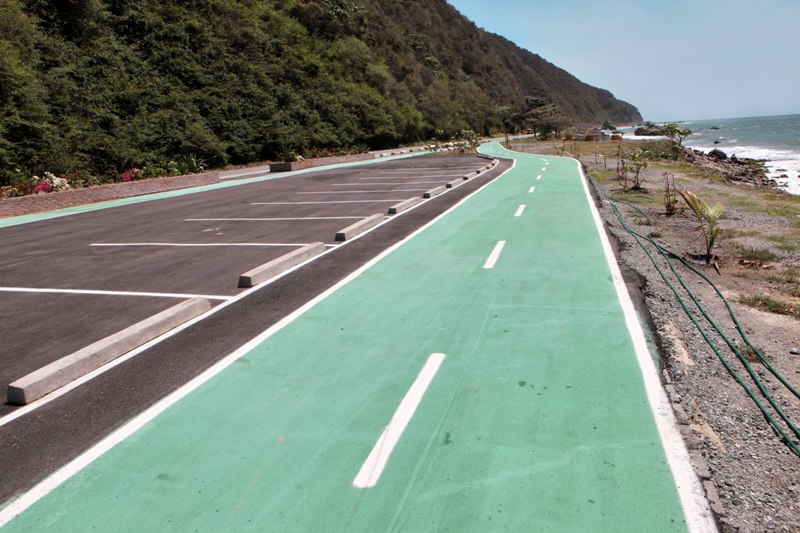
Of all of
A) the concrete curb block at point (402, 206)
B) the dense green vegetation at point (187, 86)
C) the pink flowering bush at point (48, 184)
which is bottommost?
the concrete curb block at point (402, 206)

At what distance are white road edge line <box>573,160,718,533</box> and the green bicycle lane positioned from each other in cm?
7

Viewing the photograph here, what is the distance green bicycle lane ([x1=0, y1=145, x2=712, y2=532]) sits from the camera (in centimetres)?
342

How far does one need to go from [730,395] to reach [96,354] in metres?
6.45

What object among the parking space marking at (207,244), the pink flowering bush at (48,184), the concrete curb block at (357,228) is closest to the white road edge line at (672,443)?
the concrete curb block at (357,228)

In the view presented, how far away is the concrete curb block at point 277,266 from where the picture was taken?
8453 millimetres

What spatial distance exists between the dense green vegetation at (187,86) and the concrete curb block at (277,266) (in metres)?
16.8

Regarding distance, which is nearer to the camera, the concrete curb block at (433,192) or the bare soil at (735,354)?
the bare soil at (735,354)

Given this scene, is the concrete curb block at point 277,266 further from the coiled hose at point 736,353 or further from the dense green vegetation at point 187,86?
the dense green vegetation at point 187,86

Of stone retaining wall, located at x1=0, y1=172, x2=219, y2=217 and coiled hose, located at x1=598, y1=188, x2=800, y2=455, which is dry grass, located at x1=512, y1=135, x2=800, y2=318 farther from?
stone retaining wall, located at x1=0, y1=172, x2=219, y2=217

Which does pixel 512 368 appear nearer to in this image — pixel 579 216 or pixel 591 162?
pixel 579 216

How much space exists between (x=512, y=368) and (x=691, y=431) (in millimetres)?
1654

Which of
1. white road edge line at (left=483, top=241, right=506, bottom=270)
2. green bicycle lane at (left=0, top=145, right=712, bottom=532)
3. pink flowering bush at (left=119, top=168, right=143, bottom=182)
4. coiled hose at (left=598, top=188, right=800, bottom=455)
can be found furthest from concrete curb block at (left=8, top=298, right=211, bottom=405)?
pink flowering bush at (left=119, top=168, right=143, bottom=182)

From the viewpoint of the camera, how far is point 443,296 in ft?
24.8

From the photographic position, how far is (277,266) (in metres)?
9.15
